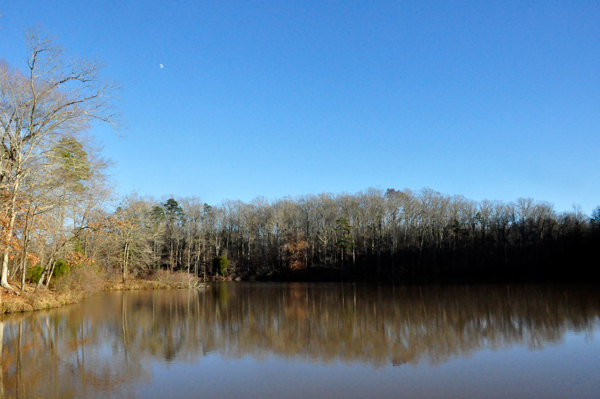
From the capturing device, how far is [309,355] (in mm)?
9266

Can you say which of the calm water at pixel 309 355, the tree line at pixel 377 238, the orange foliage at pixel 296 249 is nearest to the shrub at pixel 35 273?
the calm water at pixel 309 355

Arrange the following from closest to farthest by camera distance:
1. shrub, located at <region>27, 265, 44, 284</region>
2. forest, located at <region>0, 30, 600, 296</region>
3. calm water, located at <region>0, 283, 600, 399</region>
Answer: calm water, located at <region>0, 283, 600, 399</region>, shrub, located at <region>27, 265, 44, 284</region>, forest, located at <region>0, 30, 600, 296</region>

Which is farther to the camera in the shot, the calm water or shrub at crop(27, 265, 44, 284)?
shrub at crop(27, 265, 44, 284)

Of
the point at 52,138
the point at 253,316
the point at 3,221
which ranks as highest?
the point at 52,138

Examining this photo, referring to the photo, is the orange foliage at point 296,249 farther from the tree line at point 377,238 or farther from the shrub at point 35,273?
the shrub at point 35,273

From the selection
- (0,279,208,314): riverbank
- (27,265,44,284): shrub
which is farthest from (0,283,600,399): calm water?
(27,265,44,284): shrub

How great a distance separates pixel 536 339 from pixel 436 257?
144 feet

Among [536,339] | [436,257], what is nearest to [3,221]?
[536,339]

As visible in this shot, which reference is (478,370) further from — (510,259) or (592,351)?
(510,259)

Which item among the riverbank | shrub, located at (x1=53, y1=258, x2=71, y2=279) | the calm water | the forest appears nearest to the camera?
the calm water

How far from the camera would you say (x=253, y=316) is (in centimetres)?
1623

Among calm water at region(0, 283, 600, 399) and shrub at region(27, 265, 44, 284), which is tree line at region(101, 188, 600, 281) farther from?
calm water at region(0, 283, 600, 399)

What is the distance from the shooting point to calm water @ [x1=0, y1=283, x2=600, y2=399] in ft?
22.2

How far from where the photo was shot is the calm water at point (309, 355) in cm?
676
